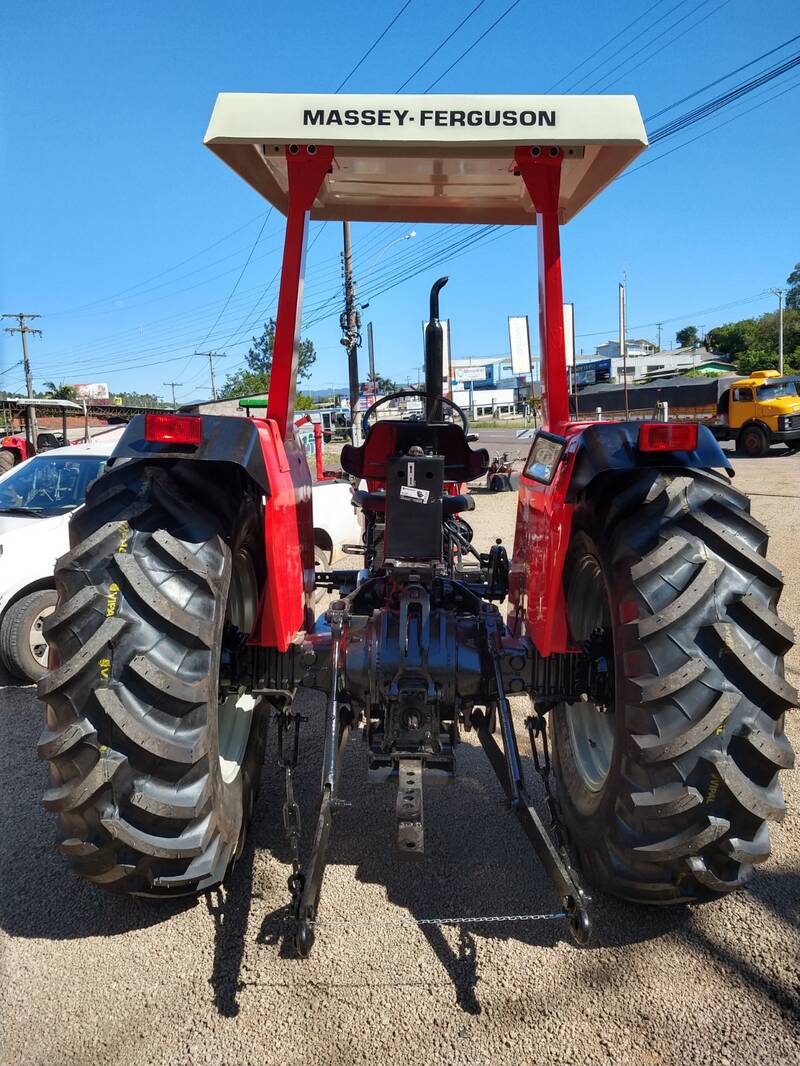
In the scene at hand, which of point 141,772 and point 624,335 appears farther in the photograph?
point 624,335

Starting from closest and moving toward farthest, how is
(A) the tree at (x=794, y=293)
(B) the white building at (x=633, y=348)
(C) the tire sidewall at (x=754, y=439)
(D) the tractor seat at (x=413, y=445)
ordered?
(D) the tractor seat at (x=413, y=445), (C) the tire sidewall at (x=754, y=439), (A) the tree at (x=794, y=293), (B) the white building at (x=633, y=348)

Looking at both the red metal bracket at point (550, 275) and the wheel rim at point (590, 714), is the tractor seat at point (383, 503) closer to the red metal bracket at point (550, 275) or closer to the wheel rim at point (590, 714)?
the red metal bracket at point (550, 275)

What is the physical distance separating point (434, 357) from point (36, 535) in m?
3.16

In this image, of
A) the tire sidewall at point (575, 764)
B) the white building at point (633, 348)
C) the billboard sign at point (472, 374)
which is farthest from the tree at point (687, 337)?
the tire sidewall at point (575, 764)

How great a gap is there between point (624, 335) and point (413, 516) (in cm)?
997

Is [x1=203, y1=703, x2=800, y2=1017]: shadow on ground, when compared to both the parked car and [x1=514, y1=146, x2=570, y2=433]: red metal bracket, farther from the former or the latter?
the parked car

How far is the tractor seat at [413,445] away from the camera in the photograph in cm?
368

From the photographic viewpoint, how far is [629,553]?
2277 mm

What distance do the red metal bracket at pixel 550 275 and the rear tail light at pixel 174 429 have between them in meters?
1.36

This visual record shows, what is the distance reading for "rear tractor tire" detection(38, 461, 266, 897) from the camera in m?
2.12

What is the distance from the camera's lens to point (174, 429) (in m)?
2.25

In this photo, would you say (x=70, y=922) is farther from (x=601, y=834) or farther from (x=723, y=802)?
(x=723, y=802)

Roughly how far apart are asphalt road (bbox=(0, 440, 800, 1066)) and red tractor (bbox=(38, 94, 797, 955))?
25cm

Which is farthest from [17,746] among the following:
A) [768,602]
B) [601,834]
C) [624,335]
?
[624,335]
